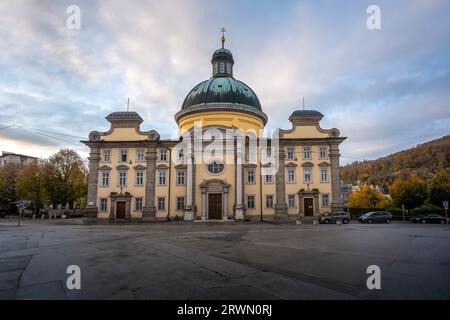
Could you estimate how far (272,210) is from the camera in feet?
124

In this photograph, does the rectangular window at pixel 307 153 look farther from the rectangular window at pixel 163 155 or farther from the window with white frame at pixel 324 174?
the rectangular window at pixel 163 155

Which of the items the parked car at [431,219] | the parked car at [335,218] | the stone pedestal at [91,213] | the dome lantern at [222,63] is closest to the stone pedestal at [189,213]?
the stone pedestal at [91,213]

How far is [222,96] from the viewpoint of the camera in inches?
Answer: 1644

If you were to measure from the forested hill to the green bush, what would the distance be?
51.7m

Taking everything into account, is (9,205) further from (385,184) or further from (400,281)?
(385,184)

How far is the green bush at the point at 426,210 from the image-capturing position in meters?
43.3

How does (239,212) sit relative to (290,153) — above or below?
below

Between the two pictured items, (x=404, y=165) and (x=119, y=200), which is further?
(x=404, y=165)

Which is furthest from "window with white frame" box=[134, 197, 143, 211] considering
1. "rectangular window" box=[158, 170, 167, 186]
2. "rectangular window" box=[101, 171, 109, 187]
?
"rectangular window" box=[101, 171, 109, 187]

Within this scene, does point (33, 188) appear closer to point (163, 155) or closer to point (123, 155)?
point (123, 155)

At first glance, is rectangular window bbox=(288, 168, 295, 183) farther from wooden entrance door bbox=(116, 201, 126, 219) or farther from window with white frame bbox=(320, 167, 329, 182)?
wooden entrance door bbox=(116, 201, 126, 219)

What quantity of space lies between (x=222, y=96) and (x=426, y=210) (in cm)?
3563

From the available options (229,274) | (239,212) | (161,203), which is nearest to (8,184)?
(161,203)

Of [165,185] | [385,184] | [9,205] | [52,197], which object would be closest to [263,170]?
[165,185]
